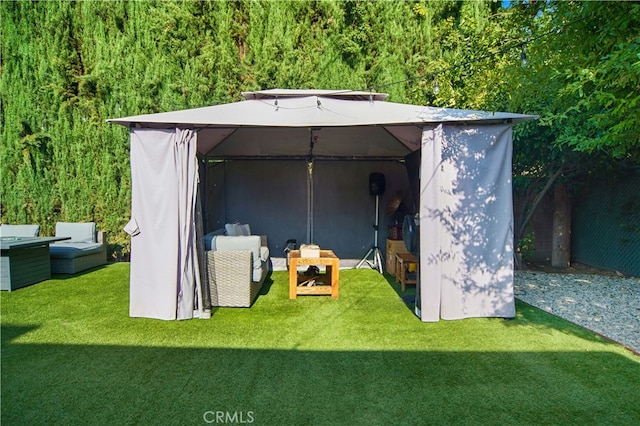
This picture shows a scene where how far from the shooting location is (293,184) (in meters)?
6.73

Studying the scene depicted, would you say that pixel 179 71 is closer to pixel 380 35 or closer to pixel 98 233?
pixel 98 233

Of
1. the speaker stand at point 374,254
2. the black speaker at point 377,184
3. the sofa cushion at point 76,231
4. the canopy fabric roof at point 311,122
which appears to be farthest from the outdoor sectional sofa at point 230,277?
the sofa cushion at point 76,231

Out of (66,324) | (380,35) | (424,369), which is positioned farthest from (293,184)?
(424,369)

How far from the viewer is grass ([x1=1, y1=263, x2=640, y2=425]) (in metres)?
2.29

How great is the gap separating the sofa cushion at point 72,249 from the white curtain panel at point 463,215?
219 inches

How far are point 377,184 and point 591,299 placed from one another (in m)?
3.55

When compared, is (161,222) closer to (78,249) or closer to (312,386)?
(312,386)

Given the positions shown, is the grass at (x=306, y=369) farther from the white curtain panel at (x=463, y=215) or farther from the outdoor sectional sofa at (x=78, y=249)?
the outdoor sectional sofa at (x=78, y=249)

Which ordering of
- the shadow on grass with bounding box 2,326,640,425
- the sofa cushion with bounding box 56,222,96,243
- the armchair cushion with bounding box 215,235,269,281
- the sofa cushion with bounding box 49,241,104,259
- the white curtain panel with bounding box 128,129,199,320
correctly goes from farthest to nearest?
1. the sofa cushion with bounding box 56,222,96,243
2. the sofa cushion with bounding box 49,241,104,259
3. the armchair cushion with bounding box 215,235,269,281
4. the white curtain panel with bounding box 128,129,199,320
5. the shadow on grass with bounding box 2,326,640,425

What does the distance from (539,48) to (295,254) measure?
379 centimetres

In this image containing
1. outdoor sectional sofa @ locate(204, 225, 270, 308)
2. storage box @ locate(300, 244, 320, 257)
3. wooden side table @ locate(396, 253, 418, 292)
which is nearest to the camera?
outdoor sectional sofa @ locate(204, 225, 270, 308)

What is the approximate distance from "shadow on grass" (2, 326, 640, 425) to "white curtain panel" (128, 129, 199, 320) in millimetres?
777

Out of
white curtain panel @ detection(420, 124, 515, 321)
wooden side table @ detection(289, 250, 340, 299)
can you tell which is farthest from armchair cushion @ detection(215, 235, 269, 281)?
white curtain panel @ detection(420, 124, 515, 321)

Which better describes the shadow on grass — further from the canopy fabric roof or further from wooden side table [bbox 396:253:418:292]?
the canopy fabric roof
